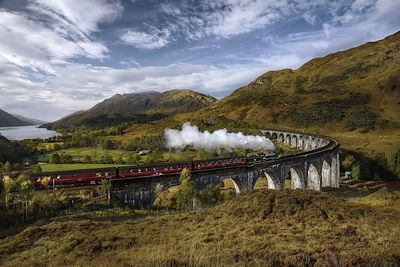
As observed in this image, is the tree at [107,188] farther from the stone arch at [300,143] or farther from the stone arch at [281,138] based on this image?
the stone arch at [281,138]

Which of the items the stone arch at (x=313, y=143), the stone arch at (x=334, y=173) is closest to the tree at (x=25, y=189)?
the stone arch at (x=334, y=173)

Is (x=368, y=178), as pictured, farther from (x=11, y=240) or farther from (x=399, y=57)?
(x=399, y=57)

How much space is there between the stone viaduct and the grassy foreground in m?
4.93

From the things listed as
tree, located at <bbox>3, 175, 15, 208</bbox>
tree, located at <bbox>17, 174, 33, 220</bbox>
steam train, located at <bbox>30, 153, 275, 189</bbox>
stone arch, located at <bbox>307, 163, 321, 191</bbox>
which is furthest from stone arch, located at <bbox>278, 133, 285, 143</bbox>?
tree, located at <bbox>3, 175, 15, 208</bbox>

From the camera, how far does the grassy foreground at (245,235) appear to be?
14.1 meters

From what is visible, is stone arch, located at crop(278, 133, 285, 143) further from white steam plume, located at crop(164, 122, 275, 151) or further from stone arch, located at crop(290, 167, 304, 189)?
stone arch, located at crop(290, 167, 304, 189)

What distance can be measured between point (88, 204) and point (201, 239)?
1570cm

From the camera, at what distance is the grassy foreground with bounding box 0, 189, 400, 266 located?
1413cm

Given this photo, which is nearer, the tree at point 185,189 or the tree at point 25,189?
the tree at point 25,189

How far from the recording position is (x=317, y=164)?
58656 mm

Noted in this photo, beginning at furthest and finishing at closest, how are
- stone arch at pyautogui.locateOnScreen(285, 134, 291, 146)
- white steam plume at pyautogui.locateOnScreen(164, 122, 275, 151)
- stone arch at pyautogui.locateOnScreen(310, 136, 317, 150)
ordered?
stone arch at pyautogui.locateOnScreen(285, 134, 291, 146) → stone arch at pyautogui.locateOnScreen(310, 136, 317, 150) → white steam plume at pyautogui.locateOnScreen(164, 122, 275, 151)

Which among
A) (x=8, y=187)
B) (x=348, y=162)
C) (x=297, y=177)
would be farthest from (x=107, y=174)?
(x=348, y=162)

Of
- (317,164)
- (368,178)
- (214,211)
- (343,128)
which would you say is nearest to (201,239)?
(214,211)

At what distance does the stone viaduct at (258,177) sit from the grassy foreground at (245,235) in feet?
16.2
